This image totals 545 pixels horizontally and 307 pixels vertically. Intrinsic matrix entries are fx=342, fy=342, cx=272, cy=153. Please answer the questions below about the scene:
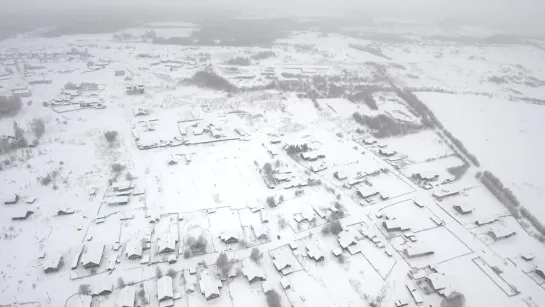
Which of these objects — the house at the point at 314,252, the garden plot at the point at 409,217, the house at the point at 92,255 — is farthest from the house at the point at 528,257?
the house at the point at 92,255

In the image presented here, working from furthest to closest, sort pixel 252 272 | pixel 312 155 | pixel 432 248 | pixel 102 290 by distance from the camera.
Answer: pixel 312 155, pixel 432 248, pixel 252 272, pixel 102 290

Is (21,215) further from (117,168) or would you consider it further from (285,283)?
(285,283)

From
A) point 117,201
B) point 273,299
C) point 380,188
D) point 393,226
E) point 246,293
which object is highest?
point 117,201

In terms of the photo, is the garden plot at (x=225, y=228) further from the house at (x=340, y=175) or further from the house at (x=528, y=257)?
the house at (x=528, y=257)

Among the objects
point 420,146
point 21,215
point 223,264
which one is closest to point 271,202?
point 223,264

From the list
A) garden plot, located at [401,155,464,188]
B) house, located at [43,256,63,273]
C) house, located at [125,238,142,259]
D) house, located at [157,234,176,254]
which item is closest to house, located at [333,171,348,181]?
garden plot, located at [401,155,464,188]

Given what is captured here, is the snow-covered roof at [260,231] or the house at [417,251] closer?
the house at [417,251]

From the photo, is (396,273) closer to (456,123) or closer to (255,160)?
(255,160)
